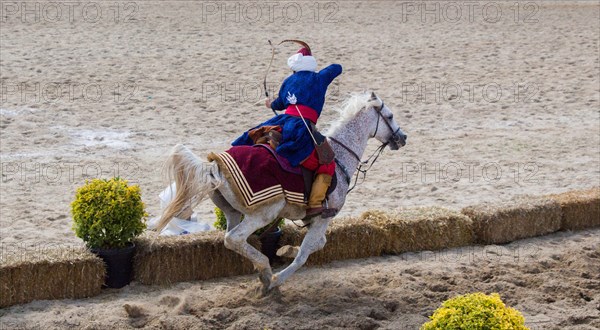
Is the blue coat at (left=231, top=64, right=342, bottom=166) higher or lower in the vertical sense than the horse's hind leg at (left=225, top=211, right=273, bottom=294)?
higher

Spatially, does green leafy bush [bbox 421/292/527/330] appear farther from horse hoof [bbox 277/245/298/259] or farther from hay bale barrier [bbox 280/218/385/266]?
hay bale barrier [bbox 280/218/385/266]

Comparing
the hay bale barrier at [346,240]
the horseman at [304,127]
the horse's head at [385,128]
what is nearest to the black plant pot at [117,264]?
the horseman at [304,127]

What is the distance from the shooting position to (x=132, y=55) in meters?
18.3

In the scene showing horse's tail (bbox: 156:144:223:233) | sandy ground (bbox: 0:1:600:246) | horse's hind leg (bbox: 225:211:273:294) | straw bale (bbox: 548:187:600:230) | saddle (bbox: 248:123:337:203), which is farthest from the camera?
sandy ground (bbox: 0:1:600:246)

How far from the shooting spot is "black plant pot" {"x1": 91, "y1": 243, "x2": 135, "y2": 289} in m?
9.31

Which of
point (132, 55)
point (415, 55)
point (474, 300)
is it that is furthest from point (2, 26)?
point (474, 300)

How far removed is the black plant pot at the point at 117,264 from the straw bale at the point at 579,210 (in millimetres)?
5444

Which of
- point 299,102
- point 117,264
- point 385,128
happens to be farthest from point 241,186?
point 385,128

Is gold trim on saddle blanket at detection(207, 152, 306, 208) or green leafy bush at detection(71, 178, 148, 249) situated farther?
green leafy bush at detection(71, 178, 148, 249)

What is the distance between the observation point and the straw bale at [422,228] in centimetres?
1088

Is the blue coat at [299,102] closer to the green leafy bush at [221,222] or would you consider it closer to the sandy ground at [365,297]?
the green leafy bush at [221,222]

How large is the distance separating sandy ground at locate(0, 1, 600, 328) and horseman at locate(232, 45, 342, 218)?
1164 millimetres

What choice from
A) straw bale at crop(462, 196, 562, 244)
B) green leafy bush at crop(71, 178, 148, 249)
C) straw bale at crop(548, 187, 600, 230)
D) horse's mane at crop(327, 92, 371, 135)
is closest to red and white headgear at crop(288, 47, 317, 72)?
horse's mane at crop(327, 92, 371, 135)

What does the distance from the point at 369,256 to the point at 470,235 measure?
1376mm
